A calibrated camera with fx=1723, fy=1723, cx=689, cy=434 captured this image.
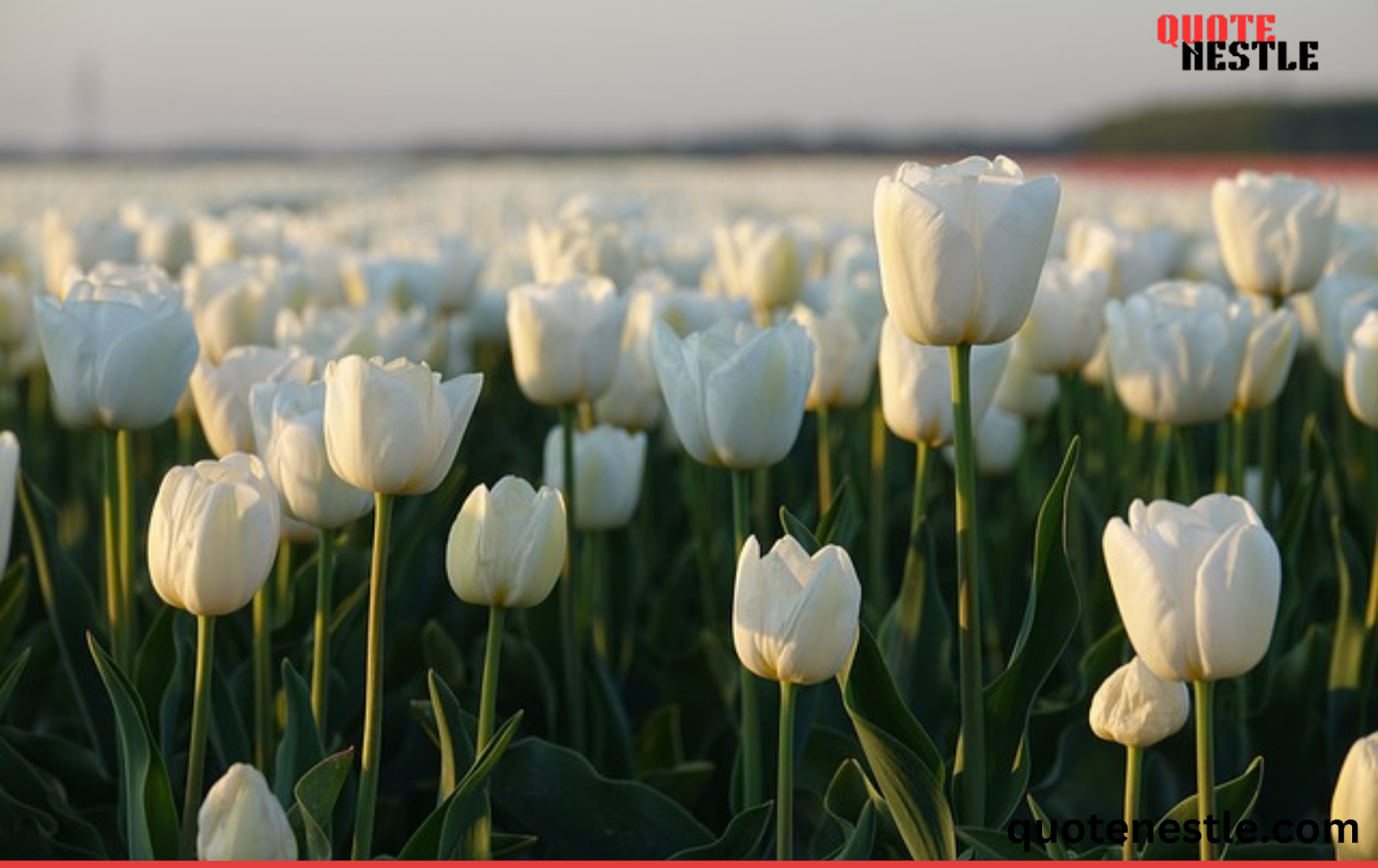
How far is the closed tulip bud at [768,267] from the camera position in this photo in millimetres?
3225

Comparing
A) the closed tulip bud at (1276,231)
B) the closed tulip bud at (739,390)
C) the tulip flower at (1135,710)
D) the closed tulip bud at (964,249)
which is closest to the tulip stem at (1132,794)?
the tulip flower at (1135,710)

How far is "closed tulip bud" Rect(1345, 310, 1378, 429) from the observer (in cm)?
220

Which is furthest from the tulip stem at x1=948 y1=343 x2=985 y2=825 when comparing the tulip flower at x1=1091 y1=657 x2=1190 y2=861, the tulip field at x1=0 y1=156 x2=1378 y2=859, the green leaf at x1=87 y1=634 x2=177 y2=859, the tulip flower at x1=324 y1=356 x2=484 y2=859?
the green leaf at x1=87 y1=634 x2=177 y2=859

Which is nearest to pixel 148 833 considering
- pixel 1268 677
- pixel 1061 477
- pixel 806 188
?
pixel 1061 477

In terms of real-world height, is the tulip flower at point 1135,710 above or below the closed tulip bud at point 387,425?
below

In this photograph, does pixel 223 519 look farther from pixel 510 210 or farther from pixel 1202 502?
pixel 510 210

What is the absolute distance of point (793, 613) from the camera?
55.7 inches

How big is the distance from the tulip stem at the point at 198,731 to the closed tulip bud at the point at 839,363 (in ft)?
3.61

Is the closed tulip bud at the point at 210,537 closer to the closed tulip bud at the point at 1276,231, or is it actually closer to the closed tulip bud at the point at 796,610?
the closed tulip bud at the point at 796,610

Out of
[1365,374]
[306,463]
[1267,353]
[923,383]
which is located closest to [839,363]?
[923,383]

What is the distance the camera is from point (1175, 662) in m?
1.35

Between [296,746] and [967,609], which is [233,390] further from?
[967,609]

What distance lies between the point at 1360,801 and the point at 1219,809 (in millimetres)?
284

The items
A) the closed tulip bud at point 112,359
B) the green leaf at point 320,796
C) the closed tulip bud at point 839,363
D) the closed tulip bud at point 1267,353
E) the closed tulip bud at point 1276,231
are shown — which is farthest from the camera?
the closed tulip bud at point 1276,231
